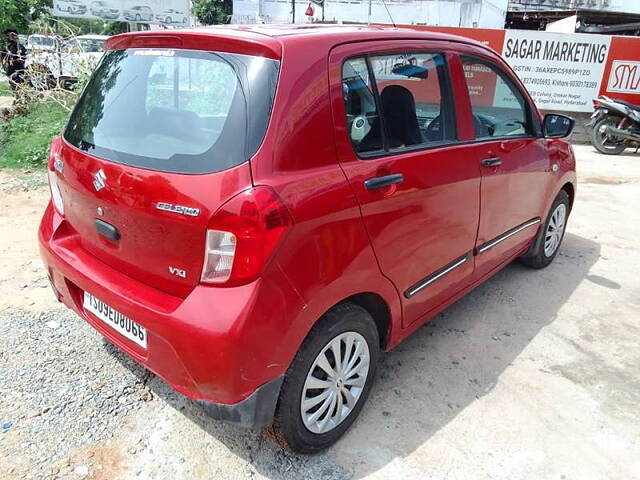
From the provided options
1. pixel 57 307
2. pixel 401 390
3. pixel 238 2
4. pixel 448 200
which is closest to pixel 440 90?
pixel 448 200

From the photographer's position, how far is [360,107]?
2195 millimetres

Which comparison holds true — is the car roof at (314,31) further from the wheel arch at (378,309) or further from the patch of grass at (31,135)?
the patch of grass at (31,135)

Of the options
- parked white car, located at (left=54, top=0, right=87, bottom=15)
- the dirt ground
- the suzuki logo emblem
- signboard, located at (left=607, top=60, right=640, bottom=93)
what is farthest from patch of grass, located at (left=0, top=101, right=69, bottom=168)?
signboard, located at (left=607, top=60, right=640, bottom=93)

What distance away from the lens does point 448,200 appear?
2621 mm

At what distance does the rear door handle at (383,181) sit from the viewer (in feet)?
6.93

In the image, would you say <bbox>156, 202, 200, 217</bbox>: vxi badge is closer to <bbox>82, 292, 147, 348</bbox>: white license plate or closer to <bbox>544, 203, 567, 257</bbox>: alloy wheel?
<bbox>82, 292, 147, 348</bbox>: white license plate

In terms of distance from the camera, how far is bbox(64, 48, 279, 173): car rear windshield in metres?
1.83

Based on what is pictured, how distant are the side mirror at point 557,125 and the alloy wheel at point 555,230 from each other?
2.29ft

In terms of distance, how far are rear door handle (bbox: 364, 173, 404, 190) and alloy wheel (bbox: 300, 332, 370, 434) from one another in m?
0.64

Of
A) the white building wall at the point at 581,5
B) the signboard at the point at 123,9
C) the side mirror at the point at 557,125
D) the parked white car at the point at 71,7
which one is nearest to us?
the side mirror at the point at 557,125

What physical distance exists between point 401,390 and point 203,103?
1.77 meters

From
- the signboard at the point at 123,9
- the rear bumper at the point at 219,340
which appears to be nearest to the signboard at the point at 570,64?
the signboard at the point at 123,9

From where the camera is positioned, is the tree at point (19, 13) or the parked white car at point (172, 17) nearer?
the tree at point (19, 13)

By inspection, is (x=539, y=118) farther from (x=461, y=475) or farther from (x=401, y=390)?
(x=461, y=475)
